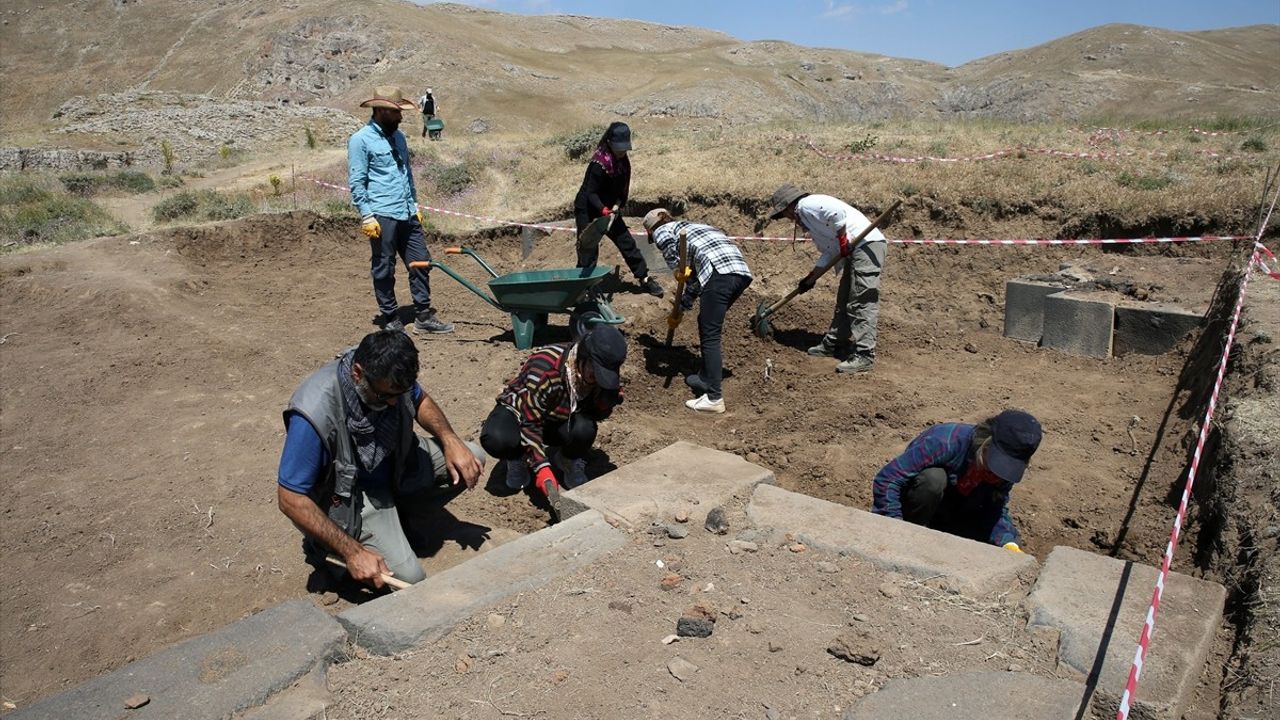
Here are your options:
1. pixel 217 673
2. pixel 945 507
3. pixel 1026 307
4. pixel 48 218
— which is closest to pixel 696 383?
pixel 945 507

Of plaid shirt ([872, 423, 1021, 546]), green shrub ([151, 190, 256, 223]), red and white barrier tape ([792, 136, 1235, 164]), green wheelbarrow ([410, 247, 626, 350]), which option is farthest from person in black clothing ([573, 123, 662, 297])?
green shrub ([151, 190, 256, 223])

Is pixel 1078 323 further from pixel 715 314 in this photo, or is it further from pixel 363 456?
pixel 363 456

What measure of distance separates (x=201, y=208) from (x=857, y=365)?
29.8 ft

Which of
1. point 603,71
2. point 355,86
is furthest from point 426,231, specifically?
point 603,71

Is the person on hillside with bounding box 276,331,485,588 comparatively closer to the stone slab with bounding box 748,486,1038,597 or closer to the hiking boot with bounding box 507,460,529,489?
the hiking boot with bounding box 507,460,529,489

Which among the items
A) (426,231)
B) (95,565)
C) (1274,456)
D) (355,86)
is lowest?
(95,565)

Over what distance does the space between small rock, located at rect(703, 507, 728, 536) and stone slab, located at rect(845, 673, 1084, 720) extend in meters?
1.05

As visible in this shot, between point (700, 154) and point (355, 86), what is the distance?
113ft

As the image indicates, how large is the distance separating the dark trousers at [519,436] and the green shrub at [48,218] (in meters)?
8.15

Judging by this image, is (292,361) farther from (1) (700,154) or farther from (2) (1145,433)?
(1) (700,154)

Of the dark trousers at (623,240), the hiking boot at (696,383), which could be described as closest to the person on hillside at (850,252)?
the hiking boot at (696,383)

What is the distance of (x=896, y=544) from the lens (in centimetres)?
319

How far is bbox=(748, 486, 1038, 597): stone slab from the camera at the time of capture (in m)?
2.97

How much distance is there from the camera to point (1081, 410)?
5.44 m
